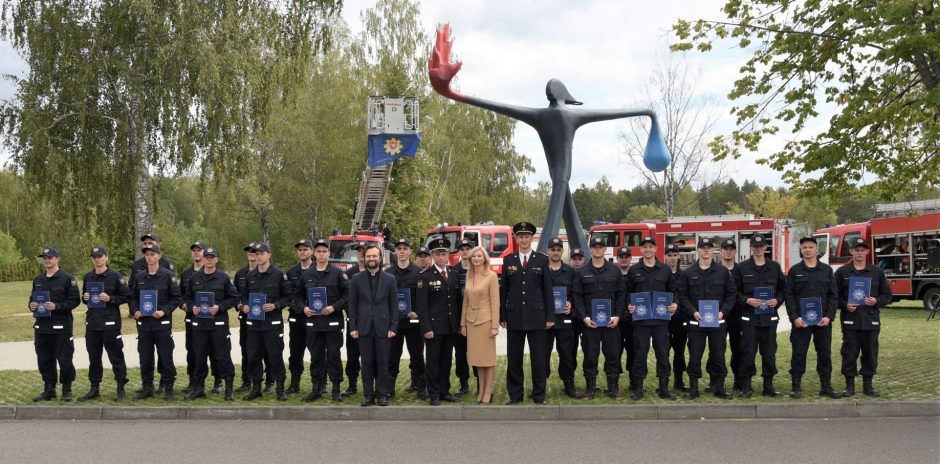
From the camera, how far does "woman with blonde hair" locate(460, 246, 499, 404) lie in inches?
348

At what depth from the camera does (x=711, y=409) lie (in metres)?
8.25

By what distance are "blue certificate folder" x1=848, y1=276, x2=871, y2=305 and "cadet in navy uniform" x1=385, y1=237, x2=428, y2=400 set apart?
5.01m

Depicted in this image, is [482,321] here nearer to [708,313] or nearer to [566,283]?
[566,283]

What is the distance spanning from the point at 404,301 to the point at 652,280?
2.95m

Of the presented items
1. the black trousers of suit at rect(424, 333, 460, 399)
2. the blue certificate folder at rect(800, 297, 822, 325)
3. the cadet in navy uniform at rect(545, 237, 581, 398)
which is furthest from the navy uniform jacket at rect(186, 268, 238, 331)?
the blue certificate folder at rect(800, 297, 822, 325)

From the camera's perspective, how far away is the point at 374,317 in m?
8.87

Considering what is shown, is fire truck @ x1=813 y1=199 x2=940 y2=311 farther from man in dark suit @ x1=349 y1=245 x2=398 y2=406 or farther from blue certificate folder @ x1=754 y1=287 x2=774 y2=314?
man in dark suit @ x1=349 y1=245 x2=398 y2=406

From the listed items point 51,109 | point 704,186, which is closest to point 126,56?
point 51,109

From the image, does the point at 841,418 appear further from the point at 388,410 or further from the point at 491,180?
the point at 491,180

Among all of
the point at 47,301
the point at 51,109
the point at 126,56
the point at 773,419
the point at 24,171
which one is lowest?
the point at 773,419

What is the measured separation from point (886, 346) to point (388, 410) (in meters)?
9.41

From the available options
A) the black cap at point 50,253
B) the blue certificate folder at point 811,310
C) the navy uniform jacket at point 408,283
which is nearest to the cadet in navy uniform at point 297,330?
the navy uniform jacket at point 408,283

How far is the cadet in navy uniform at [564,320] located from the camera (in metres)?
9.27

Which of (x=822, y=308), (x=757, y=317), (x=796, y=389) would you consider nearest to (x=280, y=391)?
(x=757, y=317)
